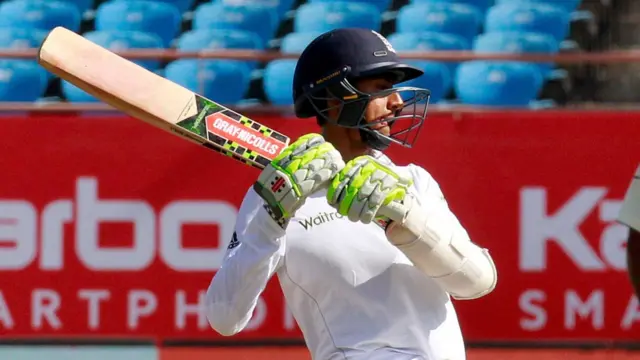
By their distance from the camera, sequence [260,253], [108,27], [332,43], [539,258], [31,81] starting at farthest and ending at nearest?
[108,27] < [31,81] < [539,258] < [332,43] < [260,253]

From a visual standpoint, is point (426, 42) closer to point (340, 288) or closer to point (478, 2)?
point (478, 2)

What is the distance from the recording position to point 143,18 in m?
7.69

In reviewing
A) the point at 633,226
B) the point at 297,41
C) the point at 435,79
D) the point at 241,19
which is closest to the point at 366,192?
the point at 633,226

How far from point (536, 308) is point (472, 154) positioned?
0.79 metres

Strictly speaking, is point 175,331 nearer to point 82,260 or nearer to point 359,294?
point 82,260

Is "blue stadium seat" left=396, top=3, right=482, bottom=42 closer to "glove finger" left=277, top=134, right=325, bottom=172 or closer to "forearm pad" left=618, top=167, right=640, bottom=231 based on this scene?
"forearm pad" left=618, top=167, right=640, bottom=231

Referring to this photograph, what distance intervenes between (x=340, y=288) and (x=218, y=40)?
16.0 ft

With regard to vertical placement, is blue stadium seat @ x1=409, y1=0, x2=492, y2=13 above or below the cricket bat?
below

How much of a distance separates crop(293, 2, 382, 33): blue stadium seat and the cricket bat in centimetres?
443

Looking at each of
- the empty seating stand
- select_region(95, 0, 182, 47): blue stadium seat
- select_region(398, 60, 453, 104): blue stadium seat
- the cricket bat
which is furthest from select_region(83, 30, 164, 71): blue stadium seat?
the cricket bat

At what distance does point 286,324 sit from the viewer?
5785 mm

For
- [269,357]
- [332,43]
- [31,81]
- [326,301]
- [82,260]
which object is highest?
[332,43]

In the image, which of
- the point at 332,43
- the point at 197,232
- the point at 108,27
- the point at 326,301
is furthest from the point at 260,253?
the point at 108,27

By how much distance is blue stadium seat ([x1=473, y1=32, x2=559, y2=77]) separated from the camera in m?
7.39
